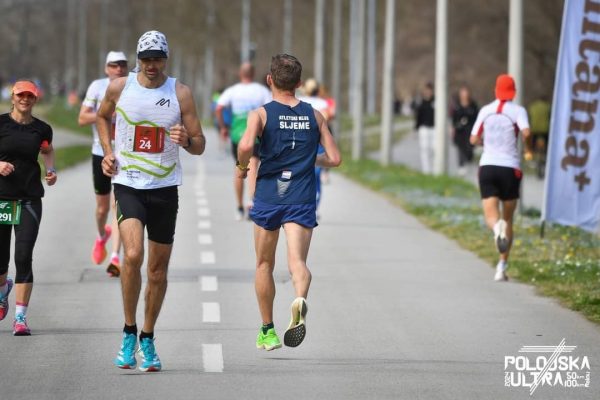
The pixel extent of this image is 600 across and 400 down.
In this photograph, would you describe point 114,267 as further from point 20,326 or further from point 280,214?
point 280,214

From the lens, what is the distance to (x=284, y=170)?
9.01 m

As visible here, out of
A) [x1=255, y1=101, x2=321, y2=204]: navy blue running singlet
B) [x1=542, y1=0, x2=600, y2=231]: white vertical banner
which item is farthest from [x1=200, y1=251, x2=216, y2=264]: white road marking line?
[x1=255, y1=101, x2=321, y2=204]: navy blue running singlet

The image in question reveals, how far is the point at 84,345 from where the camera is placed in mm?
9625

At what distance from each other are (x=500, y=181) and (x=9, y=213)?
16.5ft

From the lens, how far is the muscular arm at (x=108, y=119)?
8750 millimetres

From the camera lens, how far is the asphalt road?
8273 mm

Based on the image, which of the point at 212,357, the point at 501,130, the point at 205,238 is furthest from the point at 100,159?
the point at 212,357

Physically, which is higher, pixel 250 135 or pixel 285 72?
pixel 285 72

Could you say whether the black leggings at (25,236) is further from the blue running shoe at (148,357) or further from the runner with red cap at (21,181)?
the blue running shoe at (148,357)

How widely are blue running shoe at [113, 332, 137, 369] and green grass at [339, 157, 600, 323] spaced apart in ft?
12.6

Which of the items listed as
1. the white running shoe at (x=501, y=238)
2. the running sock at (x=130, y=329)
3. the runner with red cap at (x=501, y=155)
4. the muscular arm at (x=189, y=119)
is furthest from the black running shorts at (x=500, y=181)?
the running sock at (x=130, y=329)

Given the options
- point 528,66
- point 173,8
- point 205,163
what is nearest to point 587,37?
point 205,163

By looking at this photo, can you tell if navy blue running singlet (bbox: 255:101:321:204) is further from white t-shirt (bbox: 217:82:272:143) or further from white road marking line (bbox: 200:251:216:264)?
white t-shirt (bbox: 217:82:272:143)

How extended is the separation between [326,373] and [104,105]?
1.97 m
